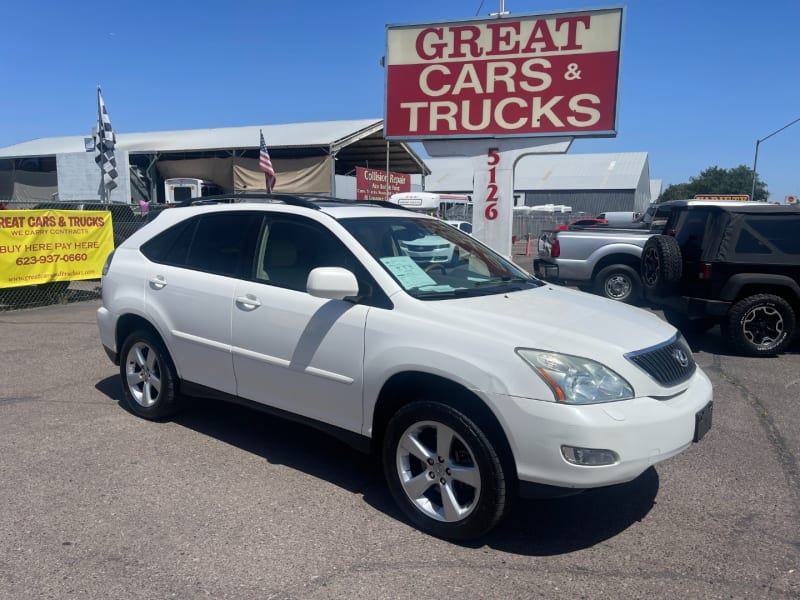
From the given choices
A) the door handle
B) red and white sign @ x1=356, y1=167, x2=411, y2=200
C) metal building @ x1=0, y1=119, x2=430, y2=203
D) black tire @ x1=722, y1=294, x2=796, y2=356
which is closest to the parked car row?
black tire @ x1=722, y1=294, x2=796, y2=356

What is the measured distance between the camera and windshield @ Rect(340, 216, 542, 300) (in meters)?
3.81

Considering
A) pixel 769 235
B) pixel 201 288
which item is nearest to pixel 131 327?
pixel 201 288

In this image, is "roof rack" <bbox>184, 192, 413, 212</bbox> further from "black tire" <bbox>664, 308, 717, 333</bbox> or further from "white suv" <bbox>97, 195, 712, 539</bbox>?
"black tire" <bbox>664, 308, 717, 333</bbox>

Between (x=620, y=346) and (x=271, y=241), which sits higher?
(x=271, y=241)

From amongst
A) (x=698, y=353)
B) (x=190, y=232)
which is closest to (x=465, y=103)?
(x=698, y=353)

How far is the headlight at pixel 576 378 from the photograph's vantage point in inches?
118

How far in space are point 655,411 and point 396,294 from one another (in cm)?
145

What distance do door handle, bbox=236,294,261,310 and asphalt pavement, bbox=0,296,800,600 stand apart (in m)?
1.07

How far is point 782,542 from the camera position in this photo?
336 cm

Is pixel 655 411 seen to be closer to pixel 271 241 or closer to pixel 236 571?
pixel 236 571

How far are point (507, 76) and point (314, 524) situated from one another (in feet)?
26.2

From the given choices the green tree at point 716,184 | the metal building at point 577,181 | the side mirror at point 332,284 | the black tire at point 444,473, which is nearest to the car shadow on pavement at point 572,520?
the black tire at point 444,473

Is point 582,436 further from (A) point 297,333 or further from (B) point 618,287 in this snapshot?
(B) point 618,287

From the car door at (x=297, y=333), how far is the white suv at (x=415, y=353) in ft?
0.03
